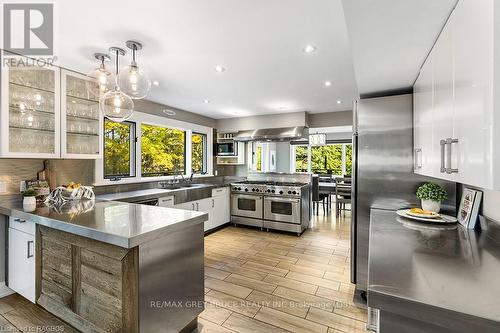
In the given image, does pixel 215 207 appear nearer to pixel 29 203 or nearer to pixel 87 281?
pixel 29 203

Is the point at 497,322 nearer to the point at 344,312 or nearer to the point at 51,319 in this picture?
the point at 344,312

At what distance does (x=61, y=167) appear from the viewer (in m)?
2.85

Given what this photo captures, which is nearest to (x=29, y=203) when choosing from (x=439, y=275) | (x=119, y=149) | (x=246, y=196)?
(x=119, y=149)

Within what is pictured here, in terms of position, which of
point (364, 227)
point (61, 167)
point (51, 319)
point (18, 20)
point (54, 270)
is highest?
point (18, 20)

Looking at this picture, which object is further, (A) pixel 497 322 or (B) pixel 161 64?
(B) pixel 161 64

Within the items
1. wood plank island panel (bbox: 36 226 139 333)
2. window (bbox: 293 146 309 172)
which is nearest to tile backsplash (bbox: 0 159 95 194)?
wood plank island panel (bbox: 36 226 139 333)

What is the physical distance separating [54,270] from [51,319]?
56 centimetres

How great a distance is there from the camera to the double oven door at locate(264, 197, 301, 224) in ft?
14.2

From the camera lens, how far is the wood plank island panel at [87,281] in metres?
1.45

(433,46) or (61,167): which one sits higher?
(433,46)

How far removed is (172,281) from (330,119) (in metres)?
4.26

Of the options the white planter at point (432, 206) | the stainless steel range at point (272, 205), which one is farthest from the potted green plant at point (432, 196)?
the stainless steel range at point (272, 205)

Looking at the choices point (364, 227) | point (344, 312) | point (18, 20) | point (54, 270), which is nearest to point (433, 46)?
point (364, 227)

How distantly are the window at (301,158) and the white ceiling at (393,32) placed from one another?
6964 millimetres
